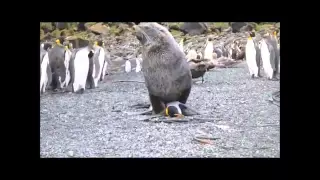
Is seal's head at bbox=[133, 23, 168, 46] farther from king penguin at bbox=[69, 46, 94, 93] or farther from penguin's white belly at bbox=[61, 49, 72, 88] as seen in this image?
penguin's white belly at bbox=[61, 49, 72, 88]

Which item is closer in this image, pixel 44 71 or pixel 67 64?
pixel 44 71

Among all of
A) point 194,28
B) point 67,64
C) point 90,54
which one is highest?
point 194,28

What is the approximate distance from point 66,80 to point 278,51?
2.17 m

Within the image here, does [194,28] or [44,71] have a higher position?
[194,28]

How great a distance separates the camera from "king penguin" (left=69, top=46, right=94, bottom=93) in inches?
185

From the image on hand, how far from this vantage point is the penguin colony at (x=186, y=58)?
463 centimetres

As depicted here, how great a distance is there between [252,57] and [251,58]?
0.05 feet

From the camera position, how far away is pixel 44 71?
182 inches

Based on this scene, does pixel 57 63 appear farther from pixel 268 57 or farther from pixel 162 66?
pixel 268 57

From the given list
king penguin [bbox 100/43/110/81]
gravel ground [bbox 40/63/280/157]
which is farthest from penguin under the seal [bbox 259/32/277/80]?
king penguin [bbox 100/43/110/81]

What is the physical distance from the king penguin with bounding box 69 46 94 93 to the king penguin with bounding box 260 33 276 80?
1747 mm

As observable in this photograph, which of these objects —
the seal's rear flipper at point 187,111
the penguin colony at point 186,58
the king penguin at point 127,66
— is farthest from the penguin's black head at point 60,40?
the seal's rear flipper at point 187,111

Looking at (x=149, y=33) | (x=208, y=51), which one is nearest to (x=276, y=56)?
(x=208, y=51)
